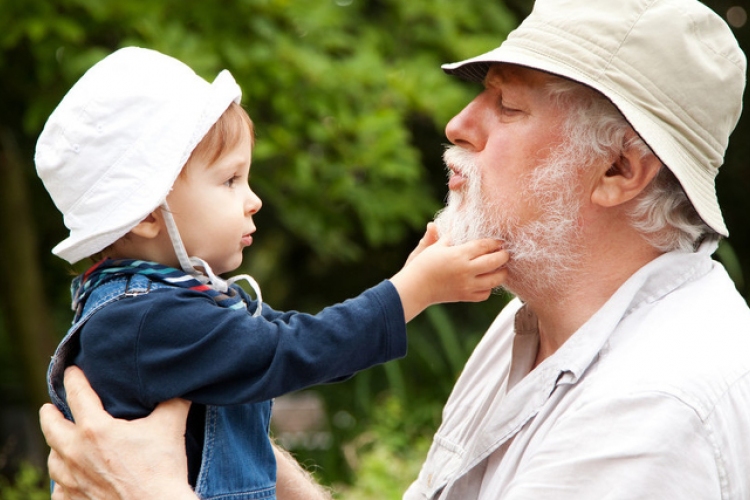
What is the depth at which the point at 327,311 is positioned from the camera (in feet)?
6.85

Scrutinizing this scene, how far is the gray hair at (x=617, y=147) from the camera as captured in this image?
7.02ft

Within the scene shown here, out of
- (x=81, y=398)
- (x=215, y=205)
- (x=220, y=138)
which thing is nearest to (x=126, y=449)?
(x=81, y=398)

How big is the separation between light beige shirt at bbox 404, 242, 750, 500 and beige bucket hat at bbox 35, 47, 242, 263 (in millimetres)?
894

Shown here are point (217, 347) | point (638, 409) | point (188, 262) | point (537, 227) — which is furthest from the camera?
point (537, 227)

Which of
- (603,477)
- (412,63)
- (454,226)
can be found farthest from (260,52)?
(603,477)

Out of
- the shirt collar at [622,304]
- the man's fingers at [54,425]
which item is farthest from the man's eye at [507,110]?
the man's fingers at [54,425]

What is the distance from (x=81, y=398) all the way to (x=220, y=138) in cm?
63

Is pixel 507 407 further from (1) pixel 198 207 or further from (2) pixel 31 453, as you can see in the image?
(2) pixel 31 453

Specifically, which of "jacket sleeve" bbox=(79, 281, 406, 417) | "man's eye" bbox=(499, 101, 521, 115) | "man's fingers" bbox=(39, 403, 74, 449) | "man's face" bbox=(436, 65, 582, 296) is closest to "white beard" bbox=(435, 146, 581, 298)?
"man's face" bbox=(436, 65, 582, 296)

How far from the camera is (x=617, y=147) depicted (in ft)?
7.07

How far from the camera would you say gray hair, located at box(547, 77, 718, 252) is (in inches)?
84.3

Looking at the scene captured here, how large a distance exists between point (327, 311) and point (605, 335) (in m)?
0.58

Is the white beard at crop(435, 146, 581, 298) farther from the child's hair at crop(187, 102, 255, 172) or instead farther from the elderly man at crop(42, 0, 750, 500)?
the child's hair at crop(187, 102, 255, 172)

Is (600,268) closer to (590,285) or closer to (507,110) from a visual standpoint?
(590,285)
